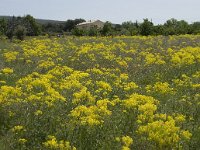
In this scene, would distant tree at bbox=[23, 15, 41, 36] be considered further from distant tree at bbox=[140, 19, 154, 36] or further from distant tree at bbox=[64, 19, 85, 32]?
distant tree at bbox=[64, 19, 85, 32]

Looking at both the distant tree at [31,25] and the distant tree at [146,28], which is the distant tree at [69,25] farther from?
the distant tree at [146,28]

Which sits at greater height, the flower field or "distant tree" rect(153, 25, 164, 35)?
"distant tree" rect(153, 25, 164, 35)

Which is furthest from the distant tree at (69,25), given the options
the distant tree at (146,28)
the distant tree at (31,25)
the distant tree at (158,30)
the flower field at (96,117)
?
the flower field at (96,117)

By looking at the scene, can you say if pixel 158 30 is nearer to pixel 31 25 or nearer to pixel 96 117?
pixel 31 25

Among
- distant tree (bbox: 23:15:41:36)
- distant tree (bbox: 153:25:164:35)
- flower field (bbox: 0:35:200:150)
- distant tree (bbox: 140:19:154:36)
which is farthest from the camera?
distant tree (bbox: 23:15:41:36)

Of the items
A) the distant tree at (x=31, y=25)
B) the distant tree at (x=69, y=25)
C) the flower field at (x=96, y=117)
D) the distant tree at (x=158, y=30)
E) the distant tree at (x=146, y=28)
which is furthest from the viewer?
the distant tree at (x=69, y=25)

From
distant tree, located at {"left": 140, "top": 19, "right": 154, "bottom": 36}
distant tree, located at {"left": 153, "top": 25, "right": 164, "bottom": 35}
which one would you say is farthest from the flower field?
distant tree, located at {"left": 153, "top": 25, "right": 164, "bottom": 35}

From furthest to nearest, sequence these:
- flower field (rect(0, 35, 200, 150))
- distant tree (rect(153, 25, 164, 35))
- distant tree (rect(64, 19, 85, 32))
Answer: distant tree (rect(64, 19, 85, 32))
distant tree (rect(153, 25, 164, 35))
flower field (rect(0, 35, 200, 150))

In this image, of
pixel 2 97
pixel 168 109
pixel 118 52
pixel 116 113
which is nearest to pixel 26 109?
pixel 2 97

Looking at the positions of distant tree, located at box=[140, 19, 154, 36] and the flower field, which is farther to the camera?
distant tree, located at box=[140, 19, 154, 36]

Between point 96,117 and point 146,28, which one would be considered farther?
point 146,28

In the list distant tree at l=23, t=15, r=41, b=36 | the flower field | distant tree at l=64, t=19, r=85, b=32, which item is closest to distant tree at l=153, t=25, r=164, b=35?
distant tree at l=23, t=15, r=41, b=36

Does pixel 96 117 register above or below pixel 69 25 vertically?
below

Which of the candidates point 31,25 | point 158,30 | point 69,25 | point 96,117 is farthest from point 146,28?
point 69,25
